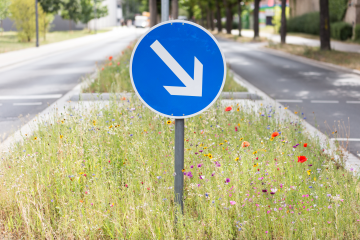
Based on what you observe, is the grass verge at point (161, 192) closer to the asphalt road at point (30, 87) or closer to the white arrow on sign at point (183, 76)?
the white arrow on sign at point (183, 76)

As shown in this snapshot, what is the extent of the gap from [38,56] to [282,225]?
81.3ft

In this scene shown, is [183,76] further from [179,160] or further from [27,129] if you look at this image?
[27,129]

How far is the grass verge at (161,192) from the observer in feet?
10.3

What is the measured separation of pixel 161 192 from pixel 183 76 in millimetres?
1227

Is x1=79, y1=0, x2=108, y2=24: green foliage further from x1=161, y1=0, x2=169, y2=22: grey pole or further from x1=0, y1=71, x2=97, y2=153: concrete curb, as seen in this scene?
x1=161, y1=0, x2=169, y2=22: grey pole

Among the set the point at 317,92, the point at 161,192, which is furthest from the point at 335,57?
the point at 161,192

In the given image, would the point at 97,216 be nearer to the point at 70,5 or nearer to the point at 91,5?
the point at 70,5

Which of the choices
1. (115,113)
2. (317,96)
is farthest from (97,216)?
(317,96)

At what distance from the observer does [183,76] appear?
9.77 feet

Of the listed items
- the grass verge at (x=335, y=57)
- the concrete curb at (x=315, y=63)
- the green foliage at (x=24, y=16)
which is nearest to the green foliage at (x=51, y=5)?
the green foliage at (x=24, y=16)

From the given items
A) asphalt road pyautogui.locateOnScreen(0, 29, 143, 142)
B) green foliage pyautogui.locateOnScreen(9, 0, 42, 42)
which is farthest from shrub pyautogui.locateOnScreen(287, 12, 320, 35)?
asphalt road pyautogui.locateOnScreen(0, 29, 143, 142)

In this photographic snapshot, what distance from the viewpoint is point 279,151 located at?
15.3 ft

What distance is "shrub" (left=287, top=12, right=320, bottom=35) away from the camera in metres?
48.3

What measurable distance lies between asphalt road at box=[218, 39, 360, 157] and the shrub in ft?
100
